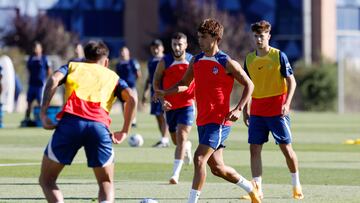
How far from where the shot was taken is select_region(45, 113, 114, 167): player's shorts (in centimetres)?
1098

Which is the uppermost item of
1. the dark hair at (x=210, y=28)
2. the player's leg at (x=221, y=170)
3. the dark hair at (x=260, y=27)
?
the dark hair at (x=210, y=28)

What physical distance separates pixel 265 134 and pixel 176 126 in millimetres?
3546

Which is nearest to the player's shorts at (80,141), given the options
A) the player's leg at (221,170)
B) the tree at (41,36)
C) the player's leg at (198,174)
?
the player's leg at (198,174)

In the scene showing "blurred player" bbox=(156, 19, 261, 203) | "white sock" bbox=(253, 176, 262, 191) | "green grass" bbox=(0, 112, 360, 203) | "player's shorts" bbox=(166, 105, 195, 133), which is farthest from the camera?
"player's shorts" bbox=(166, 105, 195, 133)

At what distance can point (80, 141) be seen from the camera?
11.0m

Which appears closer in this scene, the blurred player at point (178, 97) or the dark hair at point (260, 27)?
the dark hair at point (260, 27)

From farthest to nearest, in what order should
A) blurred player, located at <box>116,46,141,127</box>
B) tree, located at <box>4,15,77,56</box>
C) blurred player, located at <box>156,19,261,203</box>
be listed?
tree, located at <box>4,15,77,56</box>, blurred player, located at <box>116,46,141,127</box>, blurred player, located at <box>156,19,261,203</box>

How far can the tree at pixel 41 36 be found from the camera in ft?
228

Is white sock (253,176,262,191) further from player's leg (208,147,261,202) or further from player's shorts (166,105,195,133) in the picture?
player's shorts (166,105,195,133)

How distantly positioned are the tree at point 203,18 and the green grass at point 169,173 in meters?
39.0

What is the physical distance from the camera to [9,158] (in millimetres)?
21281

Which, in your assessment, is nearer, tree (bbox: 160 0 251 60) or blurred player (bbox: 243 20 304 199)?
blurred player (bbox: 243 20 304 199)

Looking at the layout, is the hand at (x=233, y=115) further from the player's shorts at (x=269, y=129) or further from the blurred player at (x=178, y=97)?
the blurred player at (x=178, y=97)

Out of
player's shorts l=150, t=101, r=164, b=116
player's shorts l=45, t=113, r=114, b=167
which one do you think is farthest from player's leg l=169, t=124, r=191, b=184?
player's shorts l=150, t=101, r=164, b=116
